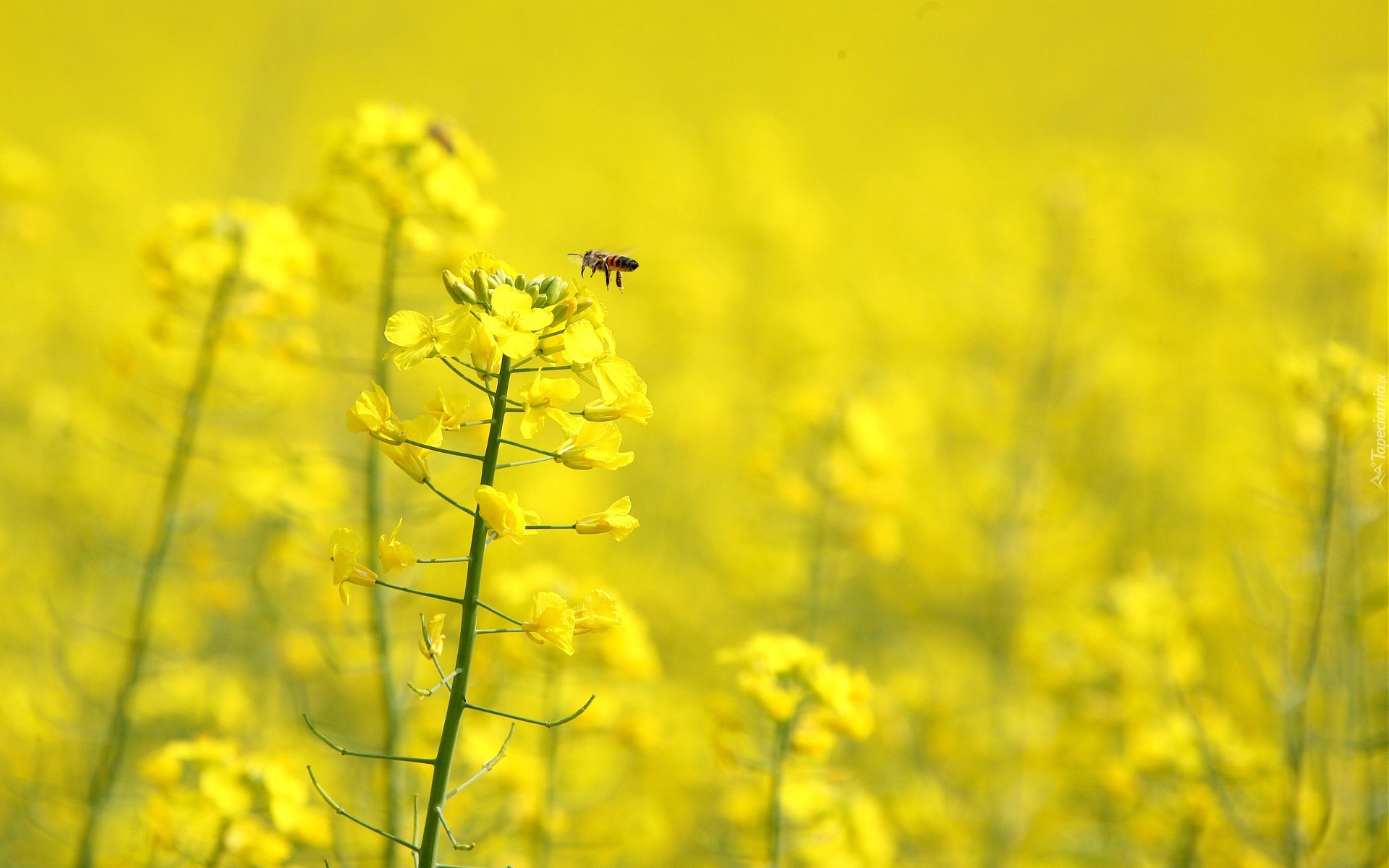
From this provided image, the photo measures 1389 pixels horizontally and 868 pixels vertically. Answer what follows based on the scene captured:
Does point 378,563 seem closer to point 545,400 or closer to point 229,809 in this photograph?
point 229,809

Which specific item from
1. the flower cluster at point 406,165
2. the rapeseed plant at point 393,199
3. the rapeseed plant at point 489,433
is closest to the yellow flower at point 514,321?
the rapeseed plant at point 489,433

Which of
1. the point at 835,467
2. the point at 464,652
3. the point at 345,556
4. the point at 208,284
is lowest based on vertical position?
the point at 464,652

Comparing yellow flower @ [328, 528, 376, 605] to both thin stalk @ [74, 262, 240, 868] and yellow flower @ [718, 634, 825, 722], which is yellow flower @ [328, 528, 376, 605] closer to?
yellow flower @ [718, 634, 825, 722]

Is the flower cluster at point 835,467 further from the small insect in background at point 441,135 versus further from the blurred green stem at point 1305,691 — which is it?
the small insect in background at point 441,135

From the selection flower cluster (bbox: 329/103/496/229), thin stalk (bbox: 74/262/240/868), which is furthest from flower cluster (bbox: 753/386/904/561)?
thin stalk (bbox: 74/262/240/868)

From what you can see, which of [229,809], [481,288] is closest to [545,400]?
[481,288]

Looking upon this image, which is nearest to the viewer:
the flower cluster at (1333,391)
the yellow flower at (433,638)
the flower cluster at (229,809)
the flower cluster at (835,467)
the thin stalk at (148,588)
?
the yellow flower at (433,638)
